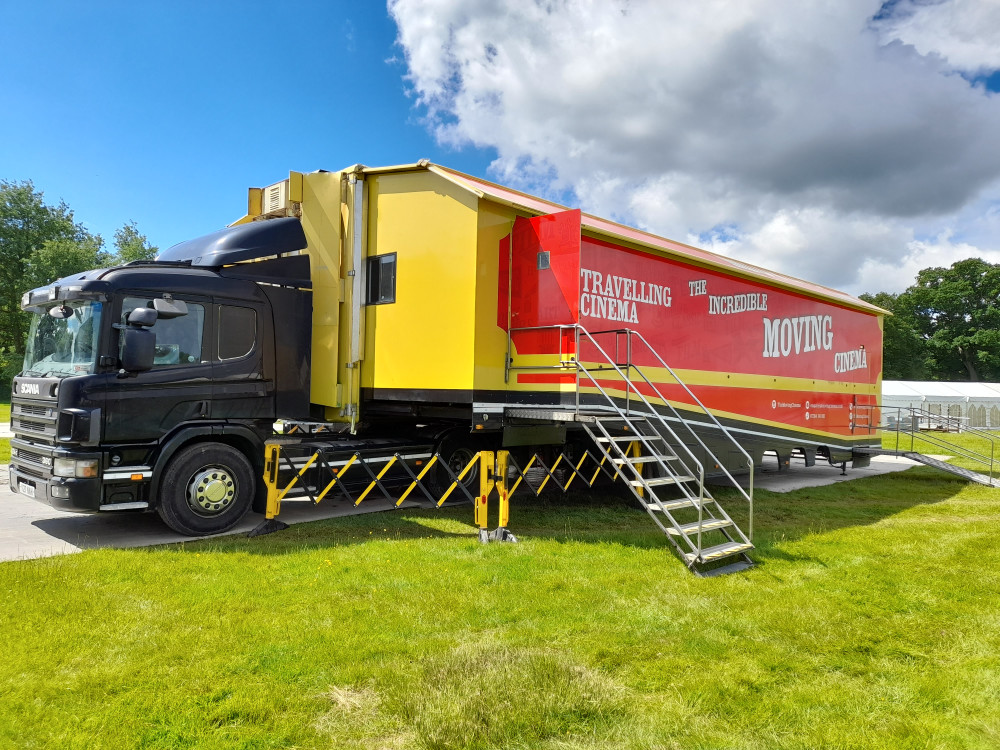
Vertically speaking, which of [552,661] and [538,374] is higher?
[538,374]

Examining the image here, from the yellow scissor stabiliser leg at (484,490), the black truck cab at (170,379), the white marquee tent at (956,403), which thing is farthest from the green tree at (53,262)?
the white marquee tent at (956,403)

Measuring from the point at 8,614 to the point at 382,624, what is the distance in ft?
8.71

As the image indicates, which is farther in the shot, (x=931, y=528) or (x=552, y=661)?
(x=931, y=528)

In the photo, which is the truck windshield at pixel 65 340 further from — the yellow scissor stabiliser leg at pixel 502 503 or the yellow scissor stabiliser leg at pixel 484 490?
the yellow scissor stabiliser leg at pixel 502 503

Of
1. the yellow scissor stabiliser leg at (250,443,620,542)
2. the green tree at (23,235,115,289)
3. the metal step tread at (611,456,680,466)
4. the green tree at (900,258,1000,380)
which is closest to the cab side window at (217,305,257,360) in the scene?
the yellow scissor stabiliser leg at (250,443,620,542)

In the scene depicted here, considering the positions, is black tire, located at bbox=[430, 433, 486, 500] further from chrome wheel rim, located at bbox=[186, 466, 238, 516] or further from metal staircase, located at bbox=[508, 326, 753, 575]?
chrome wheel rim, located at bbox=[186, 466, 238, 516]

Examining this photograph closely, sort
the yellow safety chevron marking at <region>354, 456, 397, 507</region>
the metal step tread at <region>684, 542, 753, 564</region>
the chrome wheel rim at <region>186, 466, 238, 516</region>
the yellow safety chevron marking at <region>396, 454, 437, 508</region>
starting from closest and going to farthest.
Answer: the metal step tread at <region>684, 542, 753, 564</region>, the chrome wheel rim at <region>186, 466, 238, 516</region>, the yellow safety chevron marking at <region>354, 456, 397, 507</region>, the yellow safety chevron marking at <region>396, 454, 437, 508</region>

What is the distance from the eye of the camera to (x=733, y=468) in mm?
10320

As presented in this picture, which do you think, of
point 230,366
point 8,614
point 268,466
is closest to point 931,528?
point 268,466

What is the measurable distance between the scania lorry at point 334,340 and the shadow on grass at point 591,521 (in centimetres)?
87

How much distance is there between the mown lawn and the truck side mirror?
5.97 feet

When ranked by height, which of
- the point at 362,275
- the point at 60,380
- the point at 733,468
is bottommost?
the point at 733,468

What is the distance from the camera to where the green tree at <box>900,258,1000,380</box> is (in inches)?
2625

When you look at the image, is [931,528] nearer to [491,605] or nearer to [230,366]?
[491,605]
